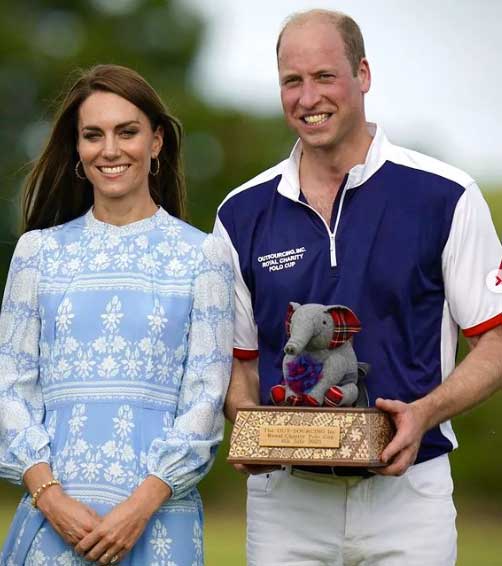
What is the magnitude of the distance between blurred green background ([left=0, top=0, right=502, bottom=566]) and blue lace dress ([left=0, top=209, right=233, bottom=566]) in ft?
18.2

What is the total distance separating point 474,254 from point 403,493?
0.69 metres

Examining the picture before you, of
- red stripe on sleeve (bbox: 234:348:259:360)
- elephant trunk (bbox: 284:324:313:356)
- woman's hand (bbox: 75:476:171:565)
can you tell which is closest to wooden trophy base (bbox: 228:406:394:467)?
elephant trunk (bbox: 284:324:313:356)

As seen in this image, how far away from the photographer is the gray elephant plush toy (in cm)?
403

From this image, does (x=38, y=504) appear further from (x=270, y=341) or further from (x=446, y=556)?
(x=446, y=556)

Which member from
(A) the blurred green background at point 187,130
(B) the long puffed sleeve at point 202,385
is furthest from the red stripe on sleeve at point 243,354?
(A) the blurred green background at point 187,130

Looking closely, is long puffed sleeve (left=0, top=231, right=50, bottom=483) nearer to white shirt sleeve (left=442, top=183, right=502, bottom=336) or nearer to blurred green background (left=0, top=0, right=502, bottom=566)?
white shirt sleeve (left=442, top=183, right=502, bottom=336)

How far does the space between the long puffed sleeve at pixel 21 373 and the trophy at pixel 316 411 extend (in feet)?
1.92

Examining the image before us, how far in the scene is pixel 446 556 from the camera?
4.24 metres

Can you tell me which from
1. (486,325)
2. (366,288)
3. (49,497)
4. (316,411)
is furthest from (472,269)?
(49,497)

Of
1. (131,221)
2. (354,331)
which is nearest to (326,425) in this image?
(354,331)

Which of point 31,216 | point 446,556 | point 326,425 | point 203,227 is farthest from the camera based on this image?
point 203,227

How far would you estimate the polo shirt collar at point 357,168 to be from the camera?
443 centimetres

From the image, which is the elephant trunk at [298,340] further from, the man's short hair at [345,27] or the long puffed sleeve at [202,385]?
the man's short hair at [345,27]

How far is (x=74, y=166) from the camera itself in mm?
4633
